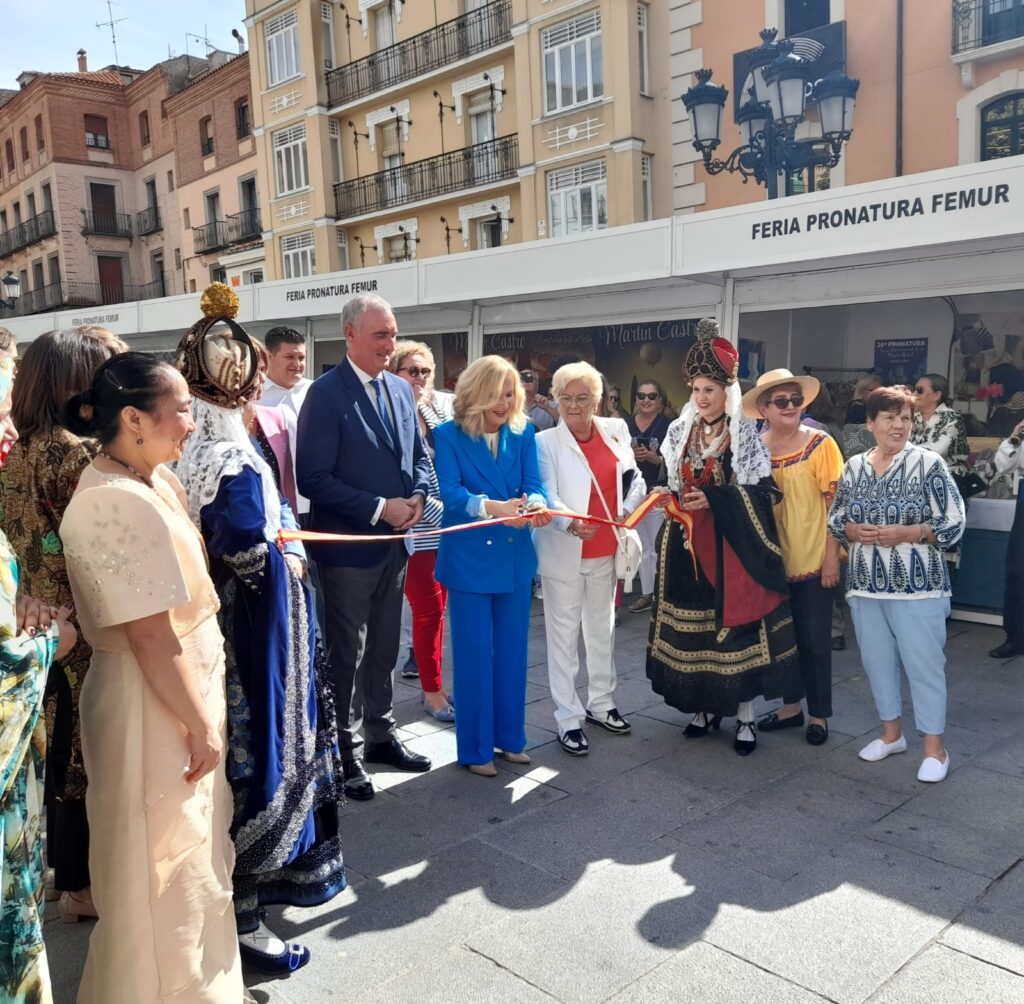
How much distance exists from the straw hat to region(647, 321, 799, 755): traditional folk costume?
0.26 m

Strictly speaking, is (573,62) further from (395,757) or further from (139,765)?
(139,765)

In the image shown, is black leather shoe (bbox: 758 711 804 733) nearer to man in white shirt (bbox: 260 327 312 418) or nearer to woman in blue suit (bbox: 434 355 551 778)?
woman in blue suit (bbox: 434 355 551 778)

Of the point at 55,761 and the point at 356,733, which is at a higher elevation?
the point at 55,761

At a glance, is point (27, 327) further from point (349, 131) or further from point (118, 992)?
point (118, 992)

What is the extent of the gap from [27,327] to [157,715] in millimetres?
16207

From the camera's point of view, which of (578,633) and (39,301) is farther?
(39,301)

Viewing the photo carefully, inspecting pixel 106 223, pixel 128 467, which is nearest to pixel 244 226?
pixel 106 223

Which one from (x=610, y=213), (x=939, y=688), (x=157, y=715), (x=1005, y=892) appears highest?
(x=610, y=213)

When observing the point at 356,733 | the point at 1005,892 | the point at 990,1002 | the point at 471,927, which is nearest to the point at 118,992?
the point at 471,927

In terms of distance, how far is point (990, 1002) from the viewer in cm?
264

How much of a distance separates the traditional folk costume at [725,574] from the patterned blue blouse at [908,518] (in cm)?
44

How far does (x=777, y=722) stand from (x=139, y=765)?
3.38 meters

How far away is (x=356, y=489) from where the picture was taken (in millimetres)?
4051

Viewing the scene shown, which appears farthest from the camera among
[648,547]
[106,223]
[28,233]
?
[28,233]
